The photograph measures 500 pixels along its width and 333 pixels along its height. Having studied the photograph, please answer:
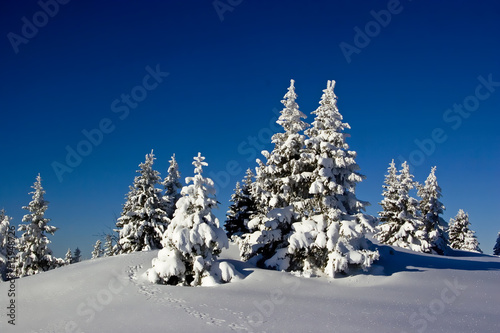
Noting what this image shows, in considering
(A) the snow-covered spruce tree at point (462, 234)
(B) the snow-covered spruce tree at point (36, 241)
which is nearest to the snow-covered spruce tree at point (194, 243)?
(B) the snow-covered spruce tree at point (36, 241)

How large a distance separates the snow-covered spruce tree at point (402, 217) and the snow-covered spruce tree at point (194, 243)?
A: 22.9 metres

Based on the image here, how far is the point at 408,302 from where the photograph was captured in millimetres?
15664

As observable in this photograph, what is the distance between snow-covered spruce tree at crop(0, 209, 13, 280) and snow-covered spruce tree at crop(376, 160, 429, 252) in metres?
41.7

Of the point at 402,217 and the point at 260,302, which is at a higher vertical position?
the point at 402,217

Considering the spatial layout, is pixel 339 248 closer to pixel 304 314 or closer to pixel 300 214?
pixel 300 214

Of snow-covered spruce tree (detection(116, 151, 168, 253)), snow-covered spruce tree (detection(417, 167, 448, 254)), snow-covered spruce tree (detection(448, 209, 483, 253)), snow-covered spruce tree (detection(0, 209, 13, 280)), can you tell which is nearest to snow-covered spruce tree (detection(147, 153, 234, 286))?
snow-covered spruce tree (detection(116, 151, 168, 253))

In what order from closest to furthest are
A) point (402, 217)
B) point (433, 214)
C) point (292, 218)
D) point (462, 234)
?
point (292, 218)
point (402, 217)
point (433, 214)
point (462, 234)

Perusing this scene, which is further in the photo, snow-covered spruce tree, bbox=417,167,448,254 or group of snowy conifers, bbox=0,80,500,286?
snow-covered spruce tree, bbox=417,167,448,254

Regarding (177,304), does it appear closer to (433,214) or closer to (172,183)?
(172,183)

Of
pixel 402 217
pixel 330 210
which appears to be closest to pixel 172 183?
pixel 330 210

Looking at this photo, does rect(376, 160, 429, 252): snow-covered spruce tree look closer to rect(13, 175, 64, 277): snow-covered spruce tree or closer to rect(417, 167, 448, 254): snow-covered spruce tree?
rect(417, 167, 448, 254): snow-covered spruce tree

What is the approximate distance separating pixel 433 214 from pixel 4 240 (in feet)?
171

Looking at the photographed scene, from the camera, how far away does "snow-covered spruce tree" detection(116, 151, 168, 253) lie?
3209cm

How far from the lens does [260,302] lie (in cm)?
1543
